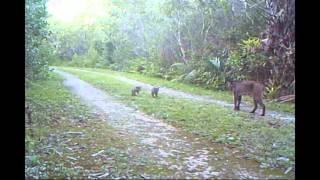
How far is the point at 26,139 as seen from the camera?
2.95m

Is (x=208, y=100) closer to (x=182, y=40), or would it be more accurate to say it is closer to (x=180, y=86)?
(x=180, y=86)

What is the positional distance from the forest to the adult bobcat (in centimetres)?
3

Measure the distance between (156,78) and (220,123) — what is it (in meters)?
0.58

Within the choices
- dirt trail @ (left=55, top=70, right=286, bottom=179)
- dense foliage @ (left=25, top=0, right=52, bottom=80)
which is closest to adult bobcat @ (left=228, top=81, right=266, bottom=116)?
dirt trail @ (left=55, top=70, right=286, bottom=179)

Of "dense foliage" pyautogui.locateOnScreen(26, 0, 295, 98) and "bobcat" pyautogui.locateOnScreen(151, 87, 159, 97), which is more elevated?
"dense foliage" pyautogui.locateOnScreen(26, 0, 295, 98)

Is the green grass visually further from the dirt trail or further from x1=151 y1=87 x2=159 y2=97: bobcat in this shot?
the dirt trail

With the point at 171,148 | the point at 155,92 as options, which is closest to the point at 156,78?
the point at 155,92

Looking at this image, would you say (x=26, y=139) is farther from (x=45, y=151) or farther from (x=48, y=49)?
(x=48, y=49)

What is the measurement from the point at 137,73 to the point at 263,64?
92 centimetres

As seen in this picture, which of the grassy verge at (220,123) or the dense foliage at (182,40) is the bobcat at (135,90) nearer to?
the grassy verge at (220,123)

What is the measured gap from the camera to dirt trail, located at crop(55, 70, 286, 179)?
9.35 feet

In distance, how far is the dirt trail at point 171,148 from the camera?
9.35 ft
